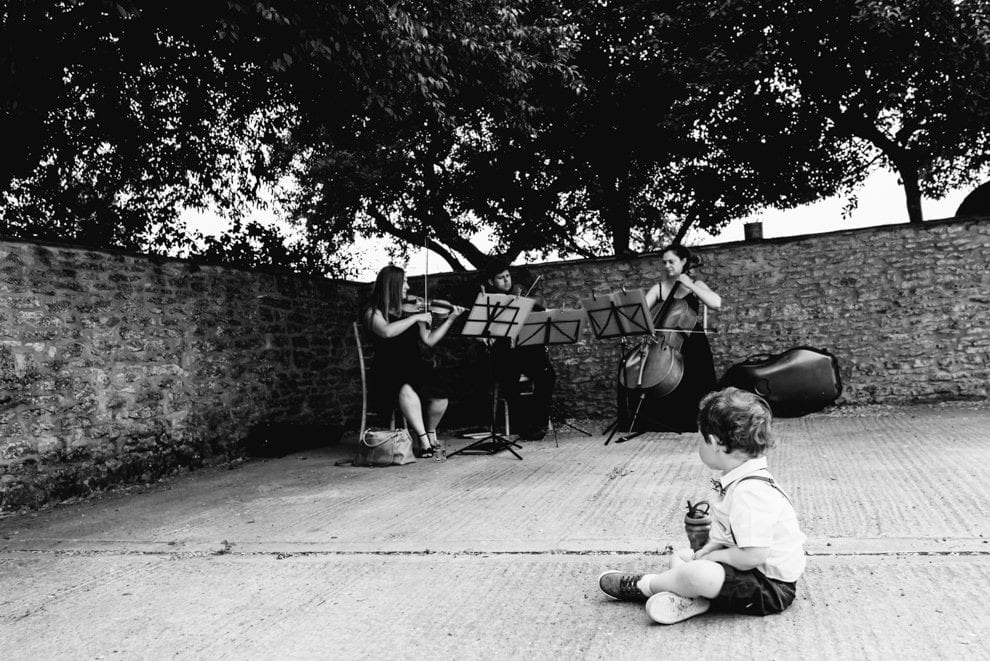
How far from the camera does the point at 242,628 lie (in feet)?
9.12

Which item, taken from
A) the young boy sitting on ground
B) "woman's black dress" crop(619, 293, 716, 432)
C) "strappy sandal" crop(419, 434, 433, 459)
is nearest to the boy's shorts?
the young boy sitting on ground

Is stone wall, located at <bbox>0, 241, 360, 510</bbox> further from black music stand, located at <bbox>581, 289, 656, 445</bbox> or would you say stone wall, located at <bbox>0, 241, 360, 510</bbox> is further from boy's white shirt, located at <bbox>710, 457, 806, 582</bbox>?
boy's white shirt, located at <bbox>710, 457, 806, 582</bbox>

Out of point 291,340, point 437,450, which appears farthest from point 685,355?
point 291,340

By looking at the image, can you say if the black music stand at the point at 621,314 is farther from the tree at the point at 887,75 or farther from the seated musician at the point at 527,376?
the tree at the point at 887,75

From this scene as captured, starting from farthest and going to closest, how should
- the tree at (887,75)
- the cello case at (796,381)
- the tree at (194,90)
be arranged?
the tree at (887,75) → the cello case at (796,381) → the tree at (194,90)

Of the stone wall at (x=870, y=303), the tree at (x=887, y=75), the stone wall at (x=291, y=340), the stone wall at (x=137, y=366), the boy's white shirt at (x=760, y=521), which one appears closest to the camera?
the boy's white shirt at (x=760, y=521)

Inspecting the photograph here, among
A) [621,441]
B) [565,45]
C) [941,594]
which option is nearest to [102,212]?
[565,45]

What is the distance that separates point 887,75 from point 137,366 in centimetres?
1149

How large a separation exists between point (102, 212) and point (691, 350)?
9.53 metres

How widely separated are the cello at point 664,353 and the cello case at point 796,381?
5.56 feet

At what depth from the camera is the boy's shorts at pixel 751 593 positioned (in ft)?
8.10

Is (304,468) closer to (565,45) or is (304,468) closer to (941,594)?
(941,594)

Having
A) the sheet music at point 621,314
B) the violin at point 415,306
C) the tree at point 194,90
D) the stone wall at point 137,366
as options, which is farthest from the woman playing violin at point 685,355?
the stone wall at point 137,366

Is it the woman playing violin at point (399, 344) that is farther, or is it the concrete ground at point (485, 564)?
the woman playing violin at point (399, 344)
